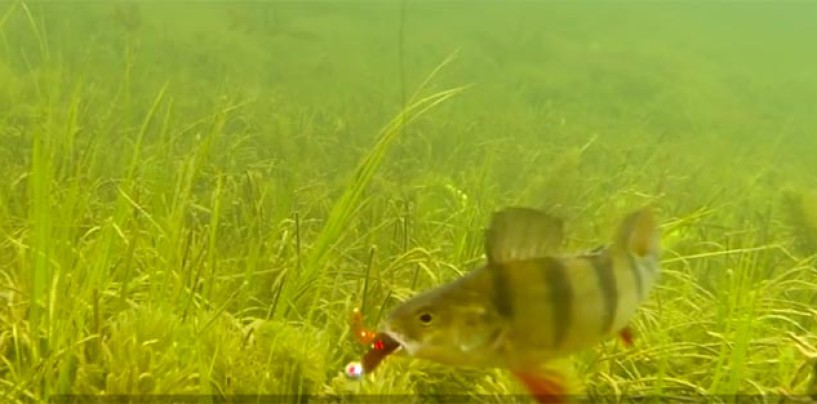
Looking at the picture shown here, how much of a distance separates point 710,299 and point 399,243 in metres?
1.54

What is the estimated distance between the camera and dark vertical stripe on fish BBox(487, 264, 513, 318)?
1.69m

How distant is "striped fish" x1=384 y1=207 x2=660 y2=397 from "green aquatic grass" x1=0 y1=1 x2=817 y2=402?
0.36 metres

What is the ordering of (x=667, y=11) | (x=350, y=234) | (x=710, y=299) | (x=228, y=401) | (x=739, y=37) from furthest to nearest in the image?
1. (x=667, y=11)
2. (x=739, y=37)
3. (x=350, y=234)
4. (x=710, y=299)
5. (x=228, y=401)

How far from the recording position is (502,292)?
1.70 m

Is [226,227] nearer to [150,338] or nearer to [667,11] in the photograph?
[150,338]

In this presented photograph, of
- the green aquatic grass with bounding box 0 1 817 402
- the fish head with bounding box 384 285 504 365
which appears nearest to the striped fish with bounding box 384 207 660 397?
the fish head with bounding box 384 285 504 365

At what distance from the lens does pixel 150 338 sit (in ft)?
9.31

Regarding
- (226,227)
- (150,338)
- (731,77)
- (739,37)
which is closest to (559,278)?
(150,338)

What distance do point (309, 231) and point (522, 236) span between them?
3.27 meters

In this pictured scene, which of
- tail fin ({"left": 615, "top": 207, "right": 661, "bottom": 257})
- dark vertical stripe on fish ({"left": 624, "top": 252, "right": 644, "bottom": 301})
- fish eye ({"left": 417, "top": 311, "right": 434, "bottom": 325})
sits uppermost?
tail fin ({"left": 615, "top": 207, "right": 661, "bottom": 257})

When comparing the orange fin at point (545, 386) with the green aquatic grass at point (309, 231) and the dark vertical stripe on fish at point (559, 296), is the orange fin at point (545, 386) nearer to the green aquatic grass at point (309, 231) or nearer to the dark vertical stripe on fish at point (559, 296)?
the dark vertical stripe on fish at point (559, 296)

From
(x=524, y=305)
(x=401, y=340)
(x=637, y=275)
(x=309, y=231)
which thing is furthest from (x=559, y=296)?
(x=309, y=231)

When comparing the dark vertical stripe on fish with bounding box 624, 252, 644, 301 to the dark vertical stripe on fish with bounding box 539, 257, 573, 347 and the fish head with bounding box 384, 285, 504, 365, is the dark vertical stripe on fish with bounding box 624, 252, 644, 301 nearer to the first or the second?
the dark vertical stripe on fish with bounding box 539, 257, 573, 347

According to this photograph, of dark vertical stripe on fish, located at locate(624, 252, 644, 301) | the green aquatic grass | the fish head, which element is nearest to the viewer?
the fish head
